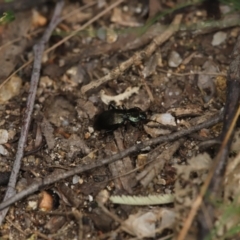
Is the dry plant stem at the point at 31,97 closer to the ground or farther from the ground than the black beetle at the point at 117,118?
farther from the ground

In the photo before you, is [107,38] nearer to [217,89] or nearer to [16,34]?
[16,34]

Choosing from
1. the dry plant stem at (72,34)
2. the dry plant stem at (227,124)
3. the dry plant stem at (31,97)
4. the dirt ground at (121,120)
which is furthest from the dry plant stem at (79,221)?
the dry plant stem at (72,34)

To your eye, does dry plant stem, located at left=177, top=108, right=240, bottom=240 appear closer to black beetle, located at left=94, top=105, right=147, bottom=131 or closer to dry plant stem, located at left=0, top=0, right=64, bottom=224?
black beetle, located at left=94, top=105, right=147, bottom=131

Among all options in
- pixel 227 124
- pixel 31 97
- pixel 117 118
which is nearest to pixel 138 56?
pixel 117 118

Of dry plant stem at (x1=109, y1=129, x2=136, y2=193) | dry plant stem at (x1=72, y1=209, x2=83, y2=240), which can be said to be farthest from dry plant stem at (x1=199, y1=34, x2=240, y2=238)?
dry plant stem at (x1=72, y1=209, x2=83, y2=240)

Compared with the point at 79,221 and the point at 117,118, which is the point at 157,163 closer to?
the point at 117,118

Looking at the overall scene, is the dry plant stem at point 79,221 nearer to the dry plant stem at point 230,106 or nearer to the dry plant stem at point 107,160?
the dry plant stem at point 107,160

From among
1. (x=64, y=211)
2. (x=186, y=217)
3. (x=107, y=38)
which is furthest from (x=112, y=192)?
(x=107, y=38)
